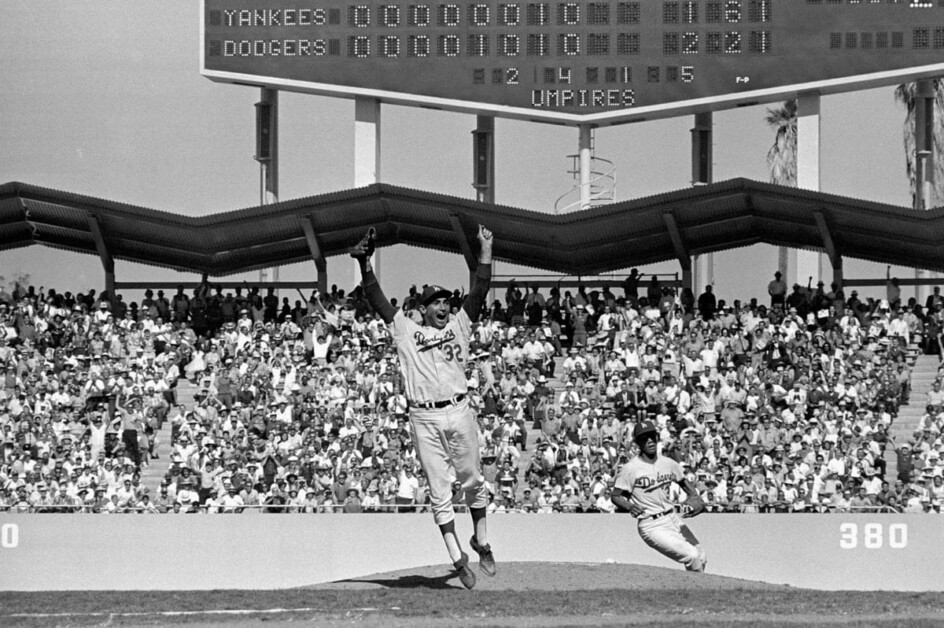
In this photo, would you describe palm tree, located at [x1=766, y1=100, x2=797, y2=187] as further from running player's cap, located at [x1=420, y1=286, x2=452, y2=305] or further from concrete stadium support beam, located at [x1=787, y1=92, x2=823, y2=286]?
running player's cap, located at [x1=420, y1=286, x2=452, y2=305]

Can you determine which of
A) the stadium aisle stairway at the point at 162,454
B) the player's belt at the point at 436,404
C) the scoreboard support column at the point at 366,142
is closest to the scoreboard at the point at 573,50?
the scoreboard support column at the point at 366,142

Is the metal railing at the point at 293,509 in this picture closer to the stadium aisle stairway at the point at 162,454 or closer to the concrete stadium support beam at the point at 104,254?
the stadium aisle stairway at the point at 162,454

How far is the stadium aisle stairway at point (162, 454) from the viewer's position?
22.3m

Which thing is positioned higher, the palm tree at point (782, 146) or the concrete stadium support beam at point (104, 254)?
the palm tree at point (782, 146)

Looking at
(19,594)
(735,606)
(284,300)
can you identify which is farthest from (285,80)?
(735,606)

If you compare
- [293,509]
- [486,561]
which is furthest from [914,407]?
[486,561]

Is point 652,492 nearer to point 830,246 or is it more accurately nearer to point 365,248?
point 365,248

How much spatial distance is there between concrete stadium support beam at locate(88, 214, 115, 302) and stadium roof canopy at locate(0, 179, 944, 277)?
45 millimetres

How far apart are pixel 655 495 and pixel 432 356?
97.0 inches

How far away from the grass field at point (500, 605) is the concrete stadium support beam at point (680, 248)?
17147 millimetres

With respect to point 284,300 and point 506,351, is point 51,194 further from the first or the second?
point 506,351

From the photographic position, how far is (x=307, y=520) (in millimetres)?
19109

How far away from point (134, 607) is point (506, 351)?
50.7ft

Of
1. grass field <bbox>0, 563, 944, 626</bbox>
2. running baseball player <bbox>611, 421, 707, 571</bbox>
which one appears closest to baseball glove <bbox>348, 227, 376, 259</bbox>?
grass field <bbox>0, 563, 944, 626</bbox>
